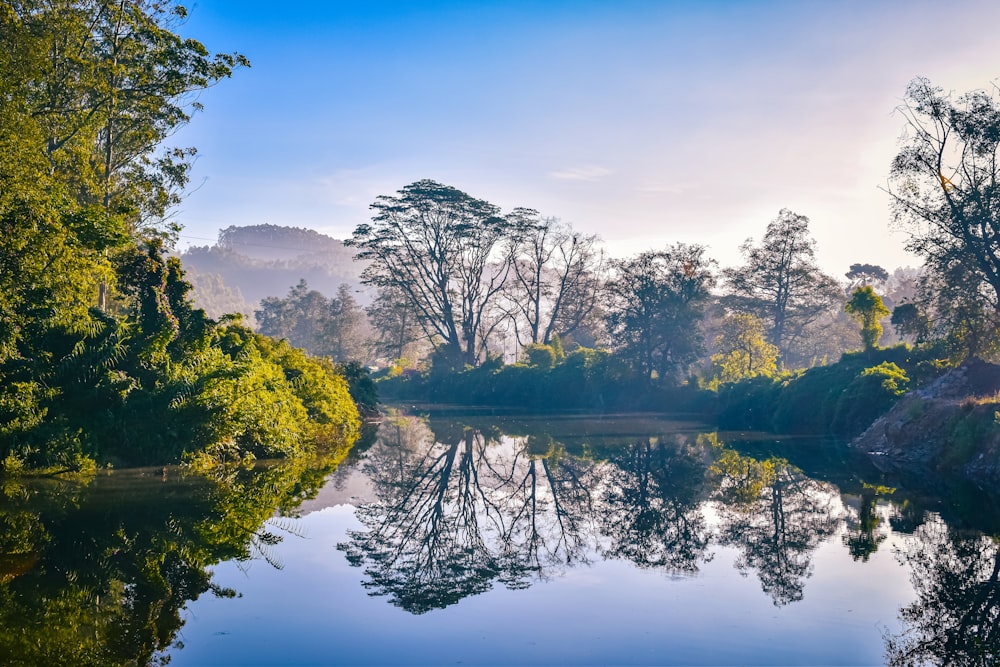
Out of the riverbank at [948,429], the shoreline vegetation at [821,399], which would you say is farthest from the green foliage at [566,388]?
the riverbank at [948,429]

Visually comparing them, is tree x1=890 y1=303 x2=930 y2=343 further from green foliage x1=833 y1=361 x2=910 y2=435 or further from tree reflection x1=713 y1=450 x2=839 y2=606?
tree reflection x1=713 y1=450 x2=839 y2=606

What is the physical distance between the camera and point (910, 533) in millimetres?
10422

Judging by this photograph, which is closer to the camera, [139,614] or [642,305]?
[139,614]

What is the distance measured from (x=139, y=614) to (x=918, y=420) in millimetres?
18768

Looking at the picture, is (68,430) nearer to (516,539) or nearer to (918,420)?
(516,539)

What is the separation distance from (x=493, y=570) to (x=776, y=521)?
4.99 metres

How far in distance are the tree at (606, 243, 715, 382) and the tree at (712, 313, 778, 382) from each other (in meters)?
1.76

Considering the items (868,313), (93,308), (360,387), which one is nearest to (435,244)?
(360,387)

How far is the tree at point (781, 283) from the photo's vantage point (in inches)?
2058

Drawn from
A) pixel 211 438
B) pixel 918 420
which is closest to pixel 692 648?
Answer: pixel 211 438

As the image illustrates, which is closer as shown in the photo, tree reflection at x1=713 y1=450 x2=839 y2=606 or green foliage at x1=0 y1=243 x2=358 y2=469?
tree reflection at x1=713 y1=450 x2=839 y2=606

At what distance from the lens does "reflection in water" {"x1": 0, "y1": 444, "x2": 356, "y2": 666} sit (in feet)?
19.2

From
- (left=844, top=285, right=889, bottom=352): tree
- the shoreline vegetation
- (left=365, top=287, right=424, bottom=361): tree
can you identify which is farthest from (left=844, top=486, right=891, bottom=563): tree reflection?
(left=365, top=287, right=424, bottom=361): tree

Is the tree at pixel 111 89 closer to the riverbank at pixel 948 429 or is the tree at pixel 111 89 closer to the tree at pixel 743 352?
the riverbank at pixel 948 429
